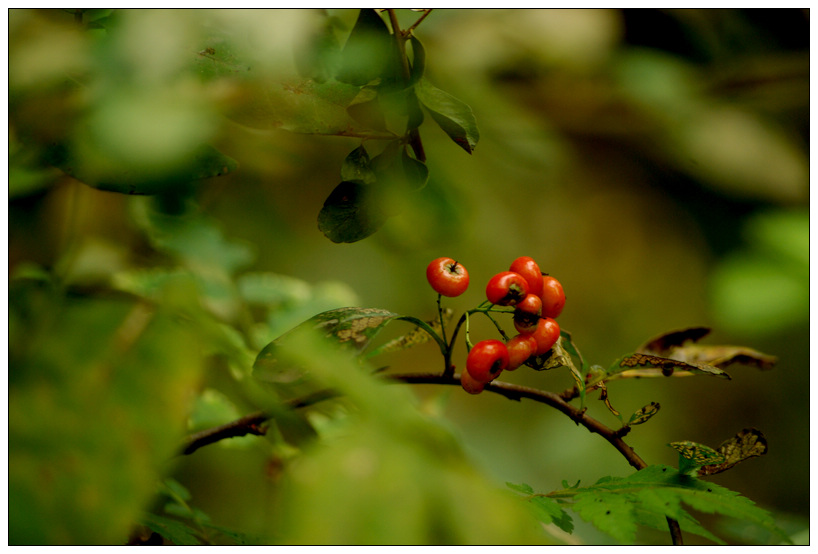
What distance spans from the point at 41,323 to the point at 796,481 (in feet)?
4.61

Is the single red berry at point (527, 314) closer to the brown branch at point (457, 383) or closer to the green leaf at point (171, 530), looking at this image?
the brown branch at point (457, 383)

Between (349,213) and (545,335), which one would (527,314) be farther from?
(349,213)

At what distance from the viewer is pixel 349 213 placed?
0.43m

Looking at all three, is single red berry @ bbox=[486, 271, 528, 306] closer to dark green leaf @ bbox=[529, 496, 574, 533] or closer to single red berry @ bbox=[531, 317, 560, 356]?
single red berry @ bbox=[531, 317, 560, 356]

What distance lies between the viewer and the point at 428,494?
0.25 metres

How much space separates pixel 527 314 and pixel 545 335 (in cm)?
2

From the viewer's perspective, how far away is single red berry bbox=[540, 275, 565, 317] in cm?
42

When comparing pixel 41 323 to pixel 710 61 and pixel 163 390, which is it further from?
pixel 710 61

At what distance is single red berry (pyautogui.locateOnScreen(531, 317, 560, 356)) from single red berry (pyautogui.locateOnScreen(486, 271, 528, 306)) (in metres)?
0.03

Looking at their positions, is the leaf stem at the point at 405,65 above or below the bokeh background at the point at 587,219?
above

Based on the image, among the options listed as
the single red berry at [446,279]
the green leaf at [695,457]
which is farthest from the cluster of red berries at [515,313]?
the green leaf at [695,457]

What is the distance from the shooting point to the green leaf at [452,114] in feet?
1.35

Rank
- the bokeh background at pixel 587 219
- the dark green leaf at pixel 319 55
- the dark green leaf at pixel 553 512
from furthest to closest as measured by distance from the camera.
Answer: the bokeh background at pixel 587 219
the dark green leaf at pixel 319 55
the dark green leaf at pixel 553 512
